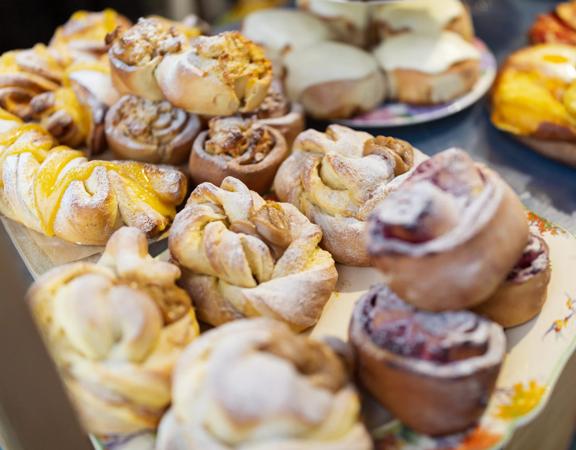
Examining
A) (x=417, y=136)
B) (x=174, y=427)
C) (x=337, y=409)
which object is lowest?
(x=417, y=136)

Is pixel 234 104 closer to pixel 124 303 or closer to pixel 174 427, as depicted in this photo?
pixel 124 303

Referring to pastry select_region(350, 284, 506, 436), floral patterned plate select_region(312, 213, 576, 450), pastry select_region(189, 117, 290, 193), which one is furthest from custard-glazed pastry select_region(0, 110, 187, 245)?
pastry select_region(350, 284, 506, 436)

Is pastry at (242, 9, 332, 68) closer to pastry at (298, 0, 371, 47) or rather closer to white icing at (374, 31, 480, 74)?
pastry at (298, 0, 371, 47)

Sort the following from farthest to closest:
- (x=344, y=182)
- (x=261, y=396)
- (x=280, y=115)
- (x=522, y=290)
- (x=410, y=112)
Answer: (x=410, y=112) < (x=280, y=115) < (x=344, y=182) < (x=522, y=290) < (x=261, y=396)

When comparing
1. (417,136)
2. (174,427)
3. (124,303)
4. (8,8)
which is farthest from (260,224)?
(8,8)

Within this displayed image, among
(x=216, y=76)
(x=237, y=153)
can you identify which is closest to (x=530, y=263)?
(x=237, y=153)

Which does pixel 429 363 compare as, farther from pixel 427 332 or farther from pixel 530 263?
pixel 530 263

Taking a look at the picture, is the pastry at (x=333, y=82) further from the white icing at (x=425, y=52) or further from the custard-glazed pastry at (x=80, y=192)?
the custard-glazed pastry at (x=80, y=192)
